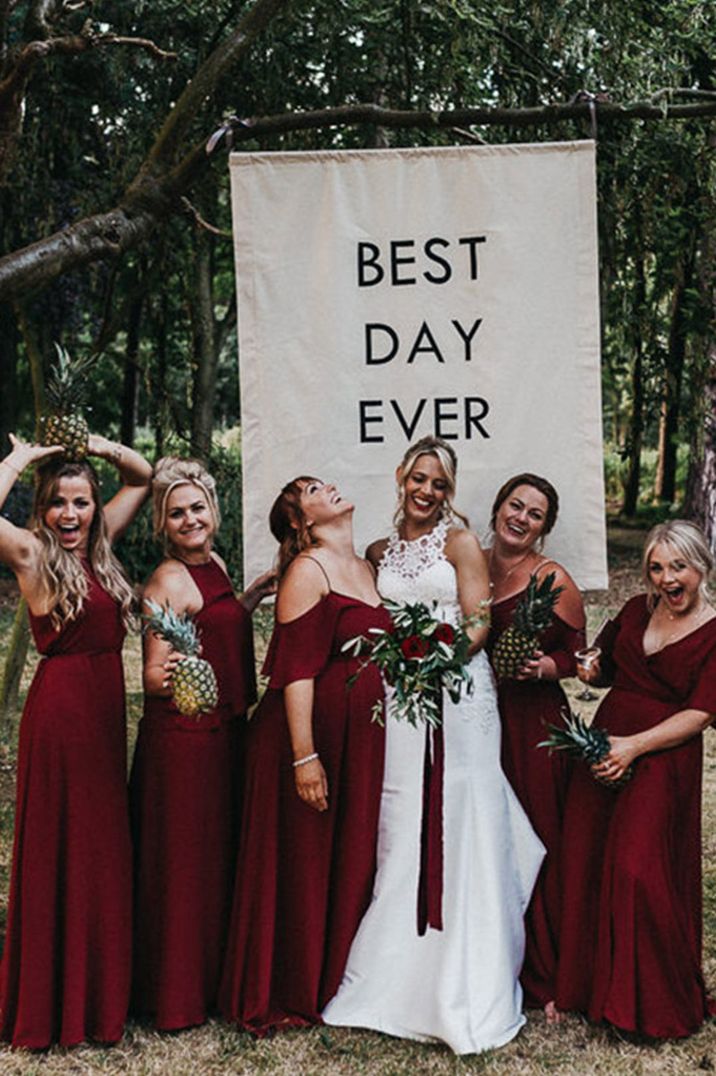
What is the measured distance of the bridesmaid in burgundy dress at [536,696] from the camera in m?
4.75

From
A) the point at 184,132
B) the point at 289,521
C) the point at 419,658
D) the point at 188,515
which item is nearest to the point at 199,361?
the point at 184,132

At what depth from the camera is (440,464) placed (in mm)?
4609

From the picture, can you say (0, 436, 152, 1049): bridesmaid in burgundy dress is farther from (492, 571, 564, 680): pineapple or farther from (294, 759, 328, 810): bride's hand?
(492, 571, 564, 680): pineapple

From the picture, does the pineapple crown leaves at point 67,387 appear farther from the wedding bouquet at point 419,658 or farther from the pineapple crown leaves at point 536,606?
the pineapple crown leaves at point 536,606

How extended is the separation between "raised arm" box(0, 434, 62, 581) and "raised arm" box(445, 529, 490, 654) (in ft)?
4.36

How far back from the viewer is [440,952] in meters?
4.59

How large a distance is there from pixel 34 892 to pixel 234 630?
104 cm

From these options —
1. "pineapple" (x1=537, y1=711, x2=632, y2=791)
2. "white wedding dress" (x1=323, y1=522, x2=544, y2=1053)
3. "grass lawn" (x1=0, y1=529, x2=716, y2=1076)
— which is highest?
"pineapple" (x1=537, y1=711, x2=632, y2=791)

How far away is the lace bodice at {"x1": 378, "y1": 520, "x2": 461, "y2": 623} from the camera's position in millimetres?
4570

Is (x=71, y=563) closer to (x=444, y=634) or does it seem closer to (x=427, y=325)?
(x=444, y=634)

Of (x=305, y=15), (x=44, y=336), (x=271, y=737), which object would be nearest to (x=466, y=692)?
(x=271, y=737)

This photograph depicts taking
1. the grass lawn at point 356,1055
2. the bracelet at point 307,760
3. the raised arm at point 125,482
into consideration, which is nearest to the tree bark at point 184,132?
the raised arm at point 125,482

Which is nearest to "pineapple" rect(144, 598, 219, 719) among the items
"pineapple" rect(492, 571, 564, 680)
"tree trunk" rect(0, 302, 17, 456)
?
"pineapple" rect(492, 571, 564, 680)

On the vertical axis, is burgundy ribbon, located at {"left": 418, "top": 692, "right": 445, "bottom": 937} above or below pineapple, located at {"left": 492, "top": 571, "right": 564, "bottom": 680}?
below
